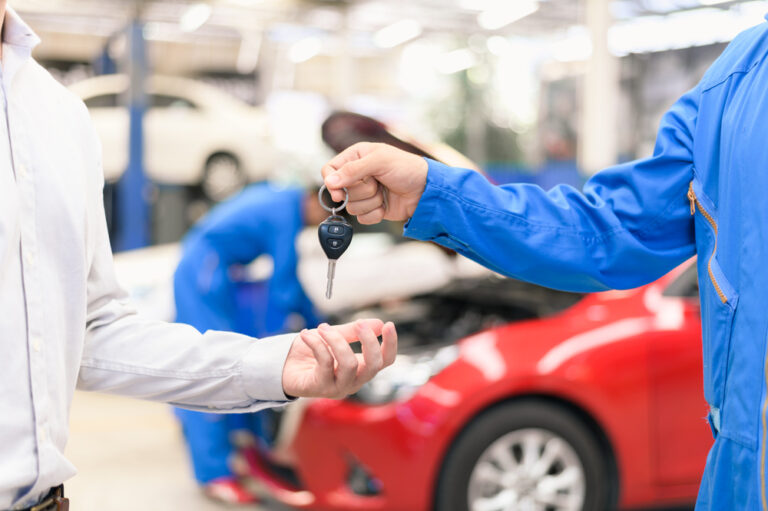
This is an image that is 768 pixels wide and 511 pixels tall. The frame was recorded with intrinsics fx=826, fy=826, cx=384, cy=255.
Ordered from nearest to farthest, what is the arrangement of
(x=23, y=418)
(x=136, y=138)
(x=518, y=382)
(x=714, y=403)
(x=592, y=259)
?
(x=23, y=418) → (x=714, y=403) → (x=592, y=259) → (x=518, y=382) → (x=136, y=138)

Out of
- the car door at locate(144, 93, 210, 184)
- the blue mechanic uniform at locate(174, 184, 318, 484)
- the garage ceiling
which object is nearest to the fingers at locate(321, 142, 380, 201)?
the blue mechanic uniform at locate(174, 184, 318, 484)

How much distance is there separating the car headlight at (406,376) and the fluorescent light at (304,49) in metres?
15.8

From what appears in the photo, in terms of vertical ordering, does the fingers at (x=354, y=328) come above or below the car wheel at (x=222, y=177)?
below

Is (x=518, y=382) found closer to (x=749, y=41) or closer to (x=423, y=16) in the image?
(x=749, y=41)

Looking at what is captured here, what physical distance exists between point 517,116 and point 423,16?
2.58 metres

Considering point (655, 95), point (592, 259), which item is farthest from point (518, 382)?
point (655, 95)

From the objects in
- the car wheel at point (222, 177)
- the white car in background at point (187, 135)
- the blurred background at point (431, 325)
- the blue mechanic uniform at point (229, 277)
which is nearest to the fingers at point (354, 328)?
the blurred background at point (431, 325)

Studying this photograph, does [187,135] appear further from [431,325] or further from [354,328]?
[354,328]

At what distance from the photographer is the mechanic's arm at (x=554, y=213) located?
155 cm

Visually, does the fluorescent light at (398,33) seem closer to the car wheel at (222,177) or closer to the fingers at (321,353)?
the car wheel at (222,177)

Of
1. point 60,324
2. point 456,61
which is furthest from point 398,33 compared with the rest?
point 60,324

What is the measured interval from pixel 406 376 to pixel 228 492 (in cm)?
138

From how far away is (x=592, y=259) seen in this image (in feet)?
5.27

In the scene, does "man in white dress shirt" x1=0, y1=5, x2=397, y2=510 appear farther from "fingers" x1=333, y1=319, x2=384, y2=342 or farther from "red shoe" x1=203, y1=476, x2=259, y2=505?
"red shoe" x1=203, y1=476, x2=259, y2=505
